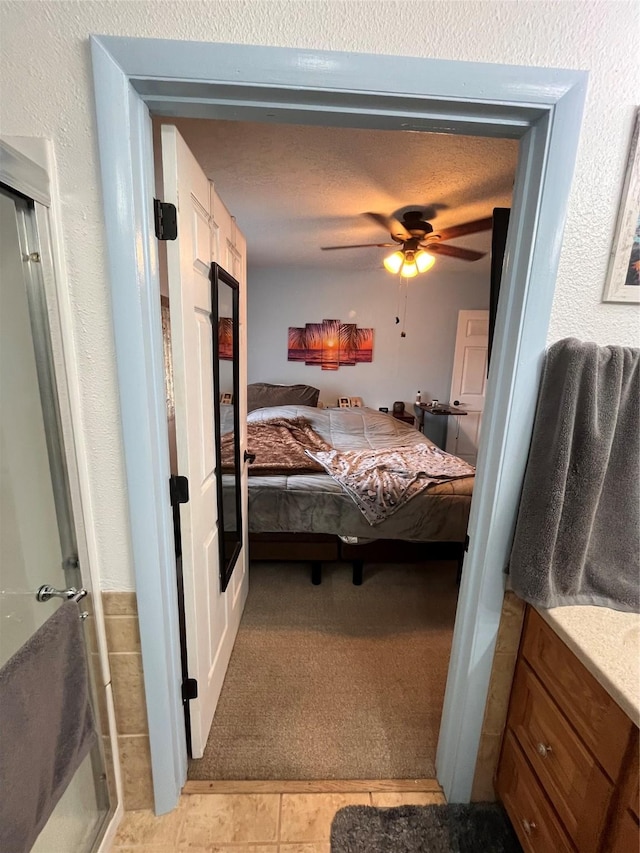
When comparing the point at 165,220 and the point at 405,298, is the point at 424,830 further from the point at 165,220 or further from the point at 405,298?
the point at 405,298

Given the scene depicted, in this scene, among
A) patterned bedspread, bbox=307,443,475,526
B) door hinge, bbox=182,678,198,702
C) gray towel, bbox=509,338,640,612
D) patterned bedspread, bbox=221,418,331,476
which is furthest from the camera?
patterned bedspread, bbox=221,418,331,476

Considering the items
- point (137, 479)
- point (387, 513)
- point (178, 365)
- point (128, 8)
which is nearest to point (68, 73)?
point (128, 8)

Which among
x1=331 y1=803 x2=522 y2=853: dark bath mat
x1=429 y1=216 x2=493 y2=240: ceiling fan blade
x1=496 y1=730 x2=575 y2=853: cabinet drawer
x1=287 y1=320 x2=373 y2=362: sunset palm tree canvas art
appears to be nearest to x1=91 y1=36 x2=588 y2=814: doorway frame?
x1=496 y1=730 x2=575 y2=853: cabinet drawer

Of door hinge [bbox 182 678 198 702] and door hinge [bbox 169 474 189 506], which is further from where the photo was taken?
door hinge [bbox 182 678 198 702]

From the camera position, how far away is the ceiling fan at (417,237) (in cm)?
255

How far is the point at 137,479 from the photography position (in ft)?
3.33

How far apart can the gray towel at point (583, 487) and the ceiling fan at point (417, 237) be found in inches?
74.1

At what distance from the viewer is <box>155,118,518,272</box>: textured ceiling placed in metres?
1.66

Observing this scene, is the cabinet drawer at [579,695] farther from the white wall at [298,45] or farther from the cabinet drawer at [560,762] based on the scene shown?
the white wall at [298,45]

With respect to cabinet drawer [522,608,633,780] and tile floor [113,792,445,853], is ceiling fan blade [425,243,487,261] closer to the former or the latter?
cabinet drawer [522,608,633,780]

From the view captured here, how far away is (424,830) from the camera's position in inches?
49.0

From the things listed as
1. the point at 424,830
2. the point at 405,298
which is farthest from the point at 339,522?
the point at 405,298

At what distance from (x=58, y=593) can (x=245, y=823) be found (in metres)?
1.04

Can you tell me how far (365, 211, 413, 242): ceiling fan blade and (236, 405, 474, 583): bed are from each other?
1802 mm
